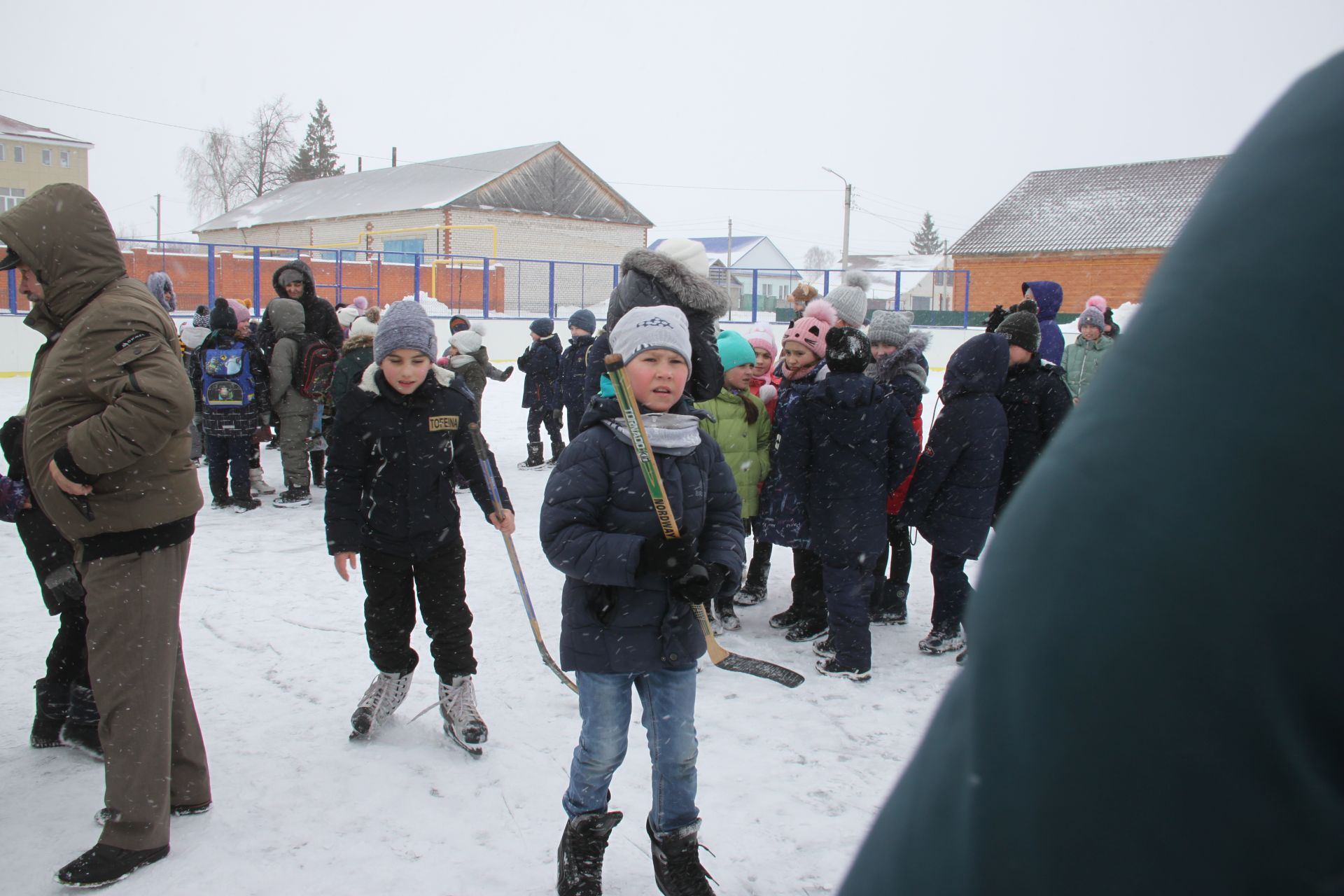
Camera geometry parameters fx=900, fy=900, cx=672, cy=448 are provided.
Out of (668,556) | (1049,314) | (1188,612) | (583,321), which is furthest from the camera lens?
(583,321)

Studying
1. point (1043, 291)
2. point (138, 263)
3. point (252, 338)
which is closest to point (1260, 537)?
point (1043, 291)

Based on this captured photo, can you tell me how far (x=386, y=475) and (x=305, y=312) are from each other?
5.05 m

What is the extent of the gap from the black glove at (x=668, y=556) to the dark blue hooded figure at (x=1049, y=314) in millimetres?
5487

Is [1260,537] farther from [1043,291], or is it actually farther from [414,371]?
[1043,291]

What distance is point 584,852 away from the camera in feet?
8.96

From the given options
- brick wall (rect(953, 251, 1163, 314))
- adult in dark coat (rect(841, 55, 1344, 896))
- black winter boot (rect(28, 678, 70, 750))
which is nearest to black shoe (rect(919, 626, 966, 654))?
black winter boot (rect(28, 678, 70, 750))

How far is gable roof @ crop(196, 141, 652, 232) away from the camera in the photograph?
40.7 meters

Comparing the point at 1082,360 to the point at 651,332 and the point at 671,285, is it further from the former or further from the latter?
the point at 651,332

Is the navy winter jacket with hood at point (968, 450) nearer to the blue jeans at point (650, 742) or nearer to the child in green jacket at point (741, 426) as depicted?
the child in green jacket at point (741, 426)

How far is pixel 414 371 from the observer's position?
365cm

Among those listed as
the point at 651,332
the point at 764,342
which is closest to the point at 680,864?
the point at 651,332

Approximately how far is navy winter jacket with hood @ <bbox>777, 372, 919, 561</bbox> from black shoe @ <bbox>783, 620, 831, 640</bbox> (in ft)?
2.44

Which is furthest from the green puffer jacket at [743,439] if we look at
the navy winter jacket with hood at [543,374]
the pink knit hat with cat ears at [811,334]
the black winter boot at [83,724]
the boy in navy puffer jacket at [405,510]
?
the navy winter jacket with hood at [543,374]

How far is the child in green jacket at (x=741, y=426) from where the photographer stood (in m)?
5.01
